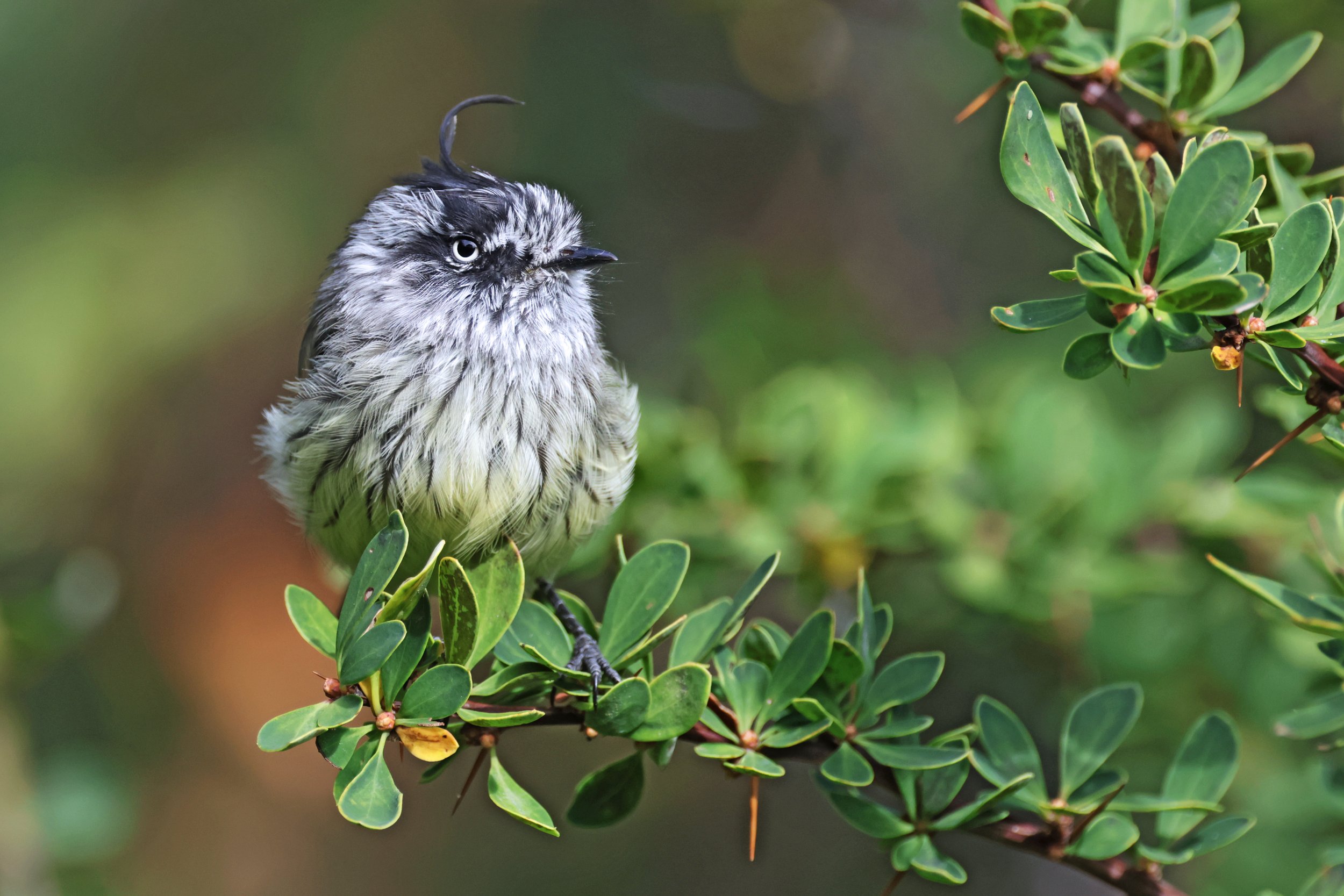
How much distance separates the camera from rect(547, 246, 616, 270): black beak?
2811mm

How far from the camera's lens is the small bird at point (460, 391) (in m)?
2.35

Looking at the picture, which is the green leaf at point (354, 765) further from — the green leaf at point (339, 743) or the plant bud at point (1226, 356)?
the plant bud at point (1226, 356)

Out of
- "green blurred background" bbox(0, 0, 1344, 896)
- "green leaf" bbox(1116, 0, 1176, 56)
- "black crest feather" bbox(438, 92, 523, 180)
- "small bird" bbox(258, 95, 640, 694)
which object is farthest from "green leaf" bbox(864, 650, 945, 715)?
"black crest feather" bbox(438, 92, 523, 180)

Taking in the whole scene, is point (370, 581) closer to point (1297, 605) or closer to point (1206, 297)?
point (1206, 297)

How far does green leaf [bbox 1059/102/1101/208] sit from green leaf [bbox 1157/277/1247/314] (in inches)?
6.0

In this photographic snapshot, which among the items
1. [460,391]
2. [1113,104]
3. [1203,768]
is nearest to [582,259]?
[460,391]

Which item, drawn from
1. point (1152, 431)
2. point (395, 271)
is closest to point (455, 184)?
point (395, 271)

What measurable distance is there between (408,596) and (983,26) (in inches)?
52.0

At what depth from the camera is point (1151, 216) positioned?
4.37 feet

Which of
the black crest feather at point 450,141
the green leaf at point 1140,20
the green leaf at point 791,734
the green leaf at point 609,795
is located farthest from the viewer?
the black crest feather at point 450,141

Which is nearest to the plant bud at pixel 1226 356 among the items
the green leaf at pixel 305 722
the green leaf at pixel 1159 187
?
the green leaf at pixel 1159 187

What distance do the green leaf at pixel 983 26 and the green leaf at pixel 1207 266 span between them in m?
0.65

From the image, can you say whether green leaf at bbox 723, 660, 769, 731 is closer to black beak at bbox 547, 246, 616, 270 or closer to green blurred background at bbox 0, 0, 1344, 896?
green blurred background at bbox 0, 0, 1344, 896

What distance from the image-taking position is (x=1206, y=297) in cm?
128
